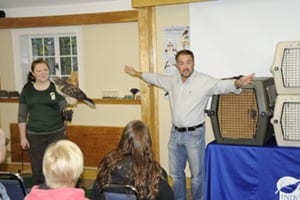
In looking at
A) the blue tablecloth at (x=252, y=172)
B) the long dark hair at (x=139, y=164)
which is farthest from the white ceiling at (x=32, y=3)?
the long dark hair at (x=139, y=164)

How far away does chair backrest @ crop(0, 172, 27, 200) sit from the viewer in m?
2.38

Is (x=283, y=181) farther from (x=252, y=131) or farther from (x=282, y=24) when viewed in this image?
(x=282, y=24)

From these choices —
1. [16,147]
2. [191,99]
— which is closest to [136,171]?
[191,99]

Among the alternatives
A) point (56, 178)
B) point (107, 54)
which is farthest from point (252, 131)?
point (107, 54)

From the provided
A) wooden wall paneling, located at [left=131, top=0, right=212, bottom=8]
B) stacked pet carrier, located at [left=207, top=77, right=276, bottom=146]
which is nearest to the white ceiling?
wooden wall paneling, located at [left=131, top=0, right=212, bottom=8]

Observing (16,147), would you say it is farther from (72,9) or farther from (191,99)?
(191,99)

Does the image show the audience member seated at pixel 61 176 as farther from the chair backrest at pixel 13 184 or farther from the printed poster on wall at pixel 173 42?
the printed poster on wall at pixel 173 42

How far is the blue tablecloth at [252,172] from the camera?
9.14 ft

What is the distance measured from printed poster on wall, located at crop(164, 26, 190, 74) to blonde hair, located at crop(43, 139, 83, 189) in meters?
2.57

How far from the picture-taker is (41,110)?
3.40 m

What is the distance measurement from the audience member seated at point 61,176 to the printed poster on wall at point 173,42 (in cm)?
257

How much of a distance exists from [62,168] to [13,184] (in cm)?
91

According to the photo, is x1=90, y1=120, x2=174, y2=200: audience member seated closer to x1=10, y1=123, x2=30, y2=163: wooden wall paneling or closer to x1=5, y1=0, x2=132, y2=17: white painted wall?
x1=5, y1=0, x2=132, y2=17: white painted wall

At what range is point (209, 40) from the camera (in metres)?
3.83
